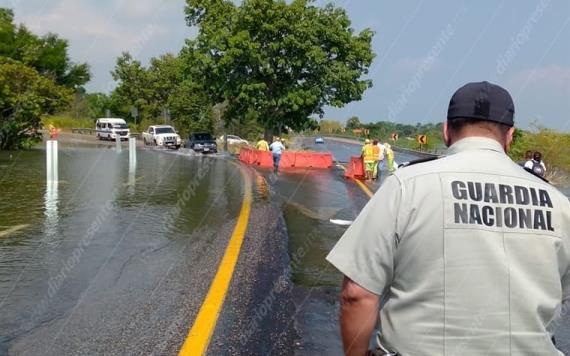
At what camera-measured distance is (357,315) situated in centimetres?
240

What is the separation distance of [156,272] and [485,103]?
5447 mm

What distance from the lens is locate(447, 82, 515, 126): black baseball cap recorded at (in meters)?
2.44

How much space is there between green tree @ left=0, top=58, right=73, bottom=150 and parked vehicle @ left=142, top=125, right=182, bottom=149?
11.5m

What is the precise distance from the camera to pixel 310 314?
572cm

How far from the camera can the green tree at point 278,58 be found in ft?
139

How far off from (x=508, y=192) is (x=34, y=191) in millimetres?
15063

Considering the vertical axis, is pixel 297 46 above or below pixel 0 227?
above

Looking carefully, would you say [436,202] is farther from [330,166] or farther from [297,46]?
[297,46]

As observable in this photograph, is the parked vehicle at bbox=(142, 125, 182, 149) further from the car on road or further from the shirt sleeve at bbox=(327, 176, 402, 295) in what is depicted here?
the shirt sleeve at bbox=(327, 176, 402, 295)

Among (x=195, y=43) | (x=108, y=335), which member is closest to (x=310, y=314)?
(x=108, y=335)

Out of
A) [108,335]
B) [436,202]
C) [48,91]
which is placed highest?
[48,91]

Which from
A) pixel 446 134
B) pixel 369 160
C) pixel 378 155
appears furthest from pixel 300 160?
pixel 446 134

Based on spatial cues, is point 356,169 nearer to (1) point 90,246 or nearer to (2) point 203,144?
(1) point 90,246

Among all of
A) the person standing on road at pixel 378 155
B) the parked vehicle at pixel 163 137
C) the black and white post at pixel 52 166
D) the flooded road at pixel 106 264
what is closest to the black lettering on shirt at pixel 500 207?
the flooded road at pixel 106 264
